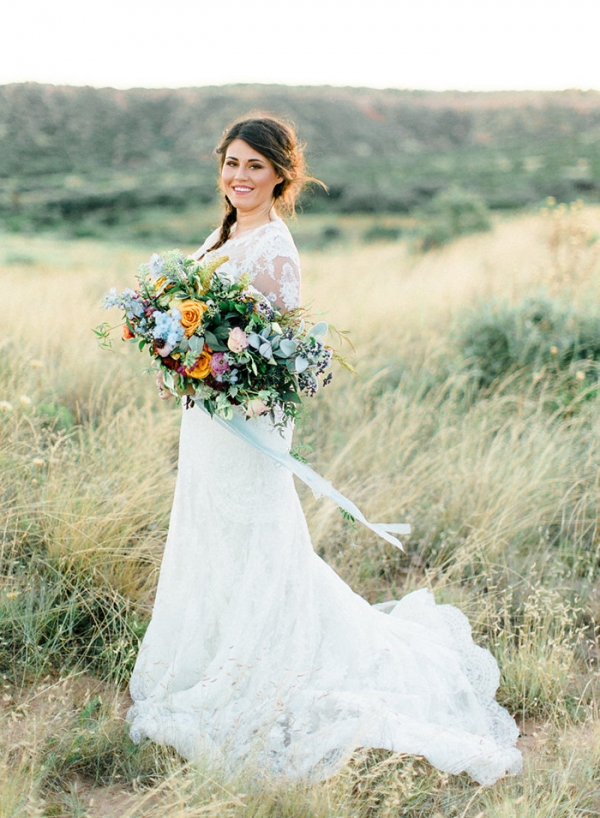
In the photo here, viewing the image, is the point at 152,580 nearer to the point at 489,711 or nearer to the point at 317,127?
the point at 489,711

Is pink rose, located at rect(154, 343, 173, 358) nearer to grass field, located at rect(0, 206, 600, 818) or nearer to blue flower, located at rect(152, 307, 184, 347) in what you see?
blue flower, located at rect(152, 307, 184, 347)

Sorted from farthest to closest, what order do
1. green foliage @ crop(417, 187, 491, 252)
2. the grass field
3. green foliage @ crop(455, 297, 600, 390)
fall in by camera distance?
green foliage @ crop(417, 187, 491, 252), green foliage @ crop(455, 297, 600, 390), the grass field

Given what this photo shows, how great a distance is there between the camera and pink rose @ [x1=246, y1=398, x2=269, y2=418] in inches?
96.7

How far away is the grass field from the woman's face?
967 mm

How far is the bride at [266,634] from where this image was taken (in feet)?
8.71

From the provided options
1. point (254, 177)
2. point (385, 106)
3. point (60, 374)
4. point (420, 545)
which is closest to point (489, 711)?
point (420, 545)

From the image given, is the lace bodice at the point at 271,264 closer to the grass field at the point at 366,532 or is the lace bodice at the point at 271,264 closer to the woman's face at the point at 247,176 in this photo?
the woman's face at the point at 247,176

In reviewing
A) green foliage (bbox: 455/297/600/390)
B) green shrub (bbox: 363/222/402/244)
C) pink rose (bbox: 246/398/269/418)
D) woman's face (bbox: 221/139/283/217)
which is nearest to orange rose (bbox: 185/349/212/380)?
pink rose (bbox: 246/398/269/418)

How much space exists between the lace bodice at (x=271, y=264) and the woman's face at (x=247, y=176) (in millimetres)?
168

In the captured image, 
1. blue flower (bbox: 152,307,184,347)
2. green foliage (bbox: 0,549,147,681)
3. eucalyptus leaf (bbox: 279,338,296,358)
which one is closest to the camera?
blue flower (bbox: 152,307,184,347)

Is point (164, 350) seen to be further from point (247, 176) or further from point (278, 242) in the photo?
point (247, 176)

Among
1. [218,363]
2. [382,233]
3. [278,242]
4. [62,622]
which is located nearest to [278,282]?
[278,242]

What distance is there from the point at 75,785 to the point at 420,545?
91.1 inches

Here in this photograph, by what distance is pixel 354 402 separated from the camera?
17.7 feet
